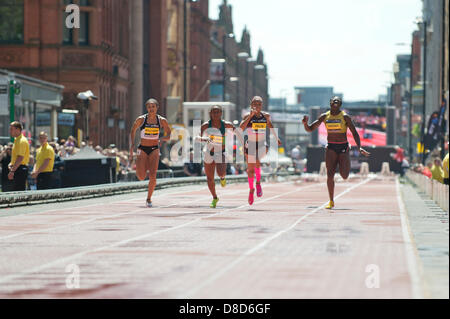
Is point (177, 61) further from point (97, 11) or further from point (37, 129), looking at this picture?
point (37, 129)

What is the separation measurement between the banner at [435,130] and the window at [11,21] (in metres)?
18.8

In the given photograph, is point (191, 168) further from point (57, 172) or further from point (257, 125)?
point (257, 125)

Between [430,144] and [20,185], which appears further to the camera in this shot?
[430,144]

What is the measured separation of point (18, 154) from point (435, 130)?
18649mm

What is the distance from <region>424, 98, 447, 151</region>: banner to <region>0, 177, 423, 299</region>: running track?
16.0 metres

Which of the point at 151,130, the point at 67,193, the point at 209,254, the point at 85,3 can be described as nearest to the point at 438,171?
the point at 67,193

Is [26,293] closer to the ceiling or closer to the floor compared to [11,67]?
closer to the floor

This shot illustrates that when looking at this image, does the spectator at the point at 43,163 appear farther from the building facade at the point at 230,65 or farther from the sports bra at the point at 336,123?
the building facade at the point at 230,65

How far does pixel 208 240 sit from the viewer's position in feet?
41.7

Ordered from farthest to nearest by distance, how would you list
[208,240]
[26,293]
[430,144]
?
[430,144], [208,240], [26,293]

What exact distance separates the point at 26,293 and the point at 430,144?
29.7 metres

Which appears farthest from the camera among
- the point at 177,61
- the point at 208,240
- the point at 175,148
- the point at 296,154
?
the point at 177,61

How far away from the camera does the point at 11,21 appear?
47844 millimetres
